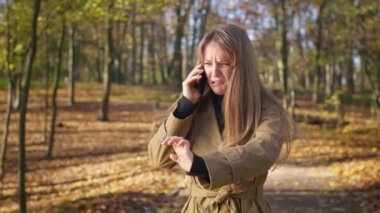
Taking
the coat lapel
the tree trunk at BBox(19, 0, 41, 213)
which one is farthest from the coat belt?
the tree trunk at BBox(19, 0, 41, 213)

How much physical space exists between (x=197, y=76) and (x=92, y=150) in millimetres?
14062

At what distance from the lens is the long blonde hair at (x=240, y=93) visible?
7.46ft

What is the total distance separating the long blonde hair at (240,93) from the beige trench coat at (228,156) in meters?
0.05

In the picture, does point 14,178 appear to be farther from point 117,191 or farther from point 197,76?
point 197,76

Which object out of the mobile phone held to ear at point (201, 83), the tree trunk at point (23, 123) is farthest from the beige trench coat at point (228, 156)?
the tree trunk at point (23, 123)

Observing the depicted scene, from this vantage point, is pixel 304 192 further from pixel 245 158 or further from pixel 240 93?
pixel 245 158

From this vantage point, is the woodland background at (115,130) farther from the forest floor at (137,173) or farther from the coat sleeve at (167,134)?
the coat sleeve at (167,134)

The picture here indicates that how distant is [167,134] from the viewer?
2.36m

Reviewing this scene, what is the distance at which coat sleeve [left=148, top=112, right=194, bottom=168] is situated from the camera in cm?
236

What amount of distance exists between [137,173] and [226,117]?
9.77 m

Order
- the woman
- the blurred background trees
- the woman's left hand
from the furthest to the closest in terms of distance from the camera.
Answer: the blurred background trees, the woman, the woman's left hand

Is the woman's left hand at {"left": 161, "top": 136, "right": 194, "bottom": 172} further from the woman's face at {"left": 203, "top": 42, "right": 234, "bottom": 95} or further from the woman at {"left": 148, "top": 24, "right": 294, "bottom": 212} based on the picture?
the woman's face at {"left": 203, "top": 42, "right": 234, "bottom": 95}

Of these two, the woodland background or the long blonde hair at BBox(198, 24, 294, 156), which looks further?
the woodland background

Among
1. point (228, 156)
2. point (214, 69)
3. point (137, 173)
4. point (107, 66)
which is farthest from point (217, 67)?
point (107, 66)
